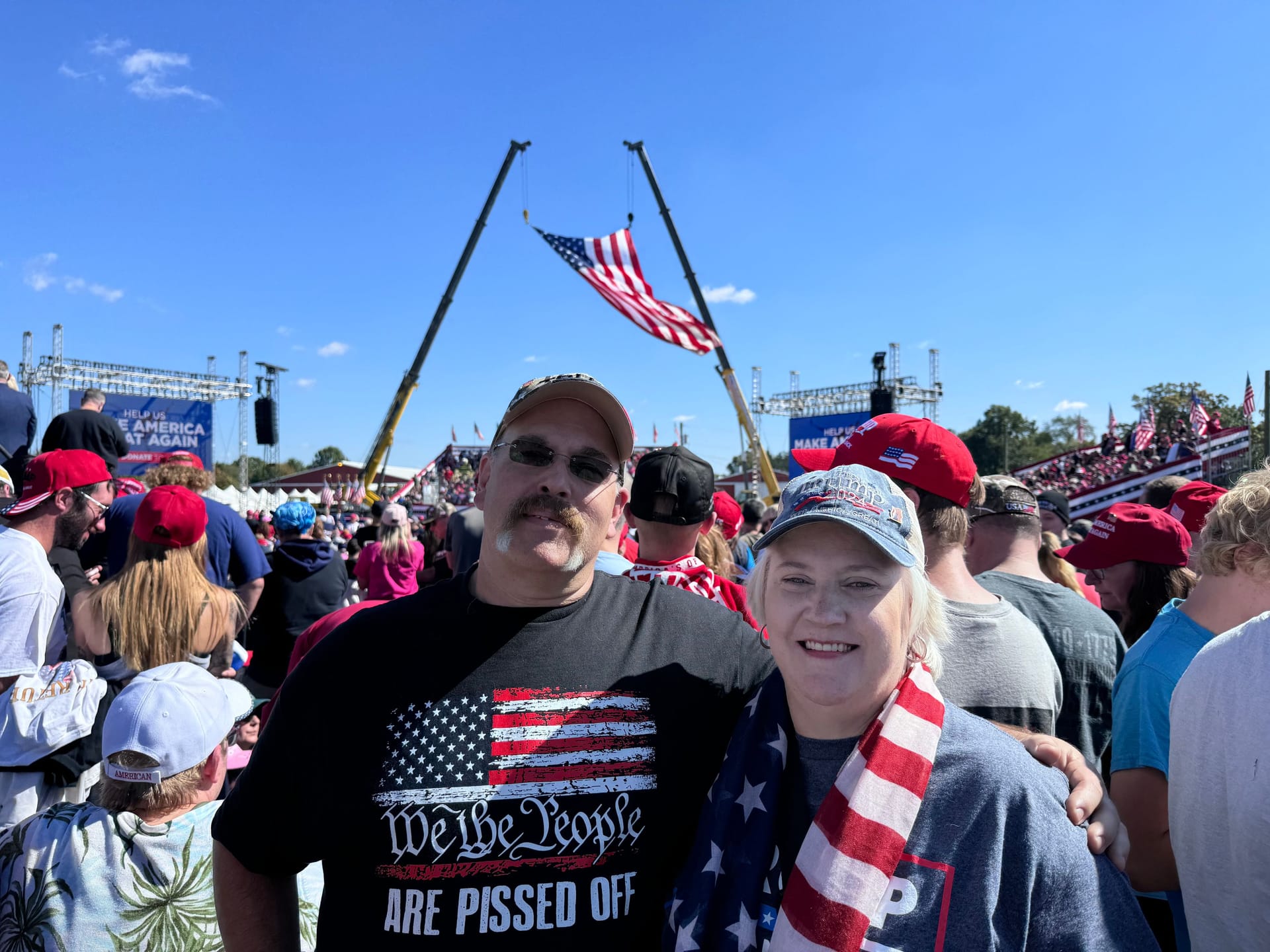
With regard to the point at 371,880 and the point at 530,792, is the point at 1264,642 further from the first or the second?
the point at 371,880

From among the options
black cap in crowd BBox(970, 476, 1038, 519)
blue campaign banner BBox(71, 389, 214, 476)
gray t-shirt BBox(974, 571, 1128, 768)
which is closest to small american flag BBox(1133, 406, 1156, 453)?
black cap in crowd BBox(970, 476, 1038, 519)

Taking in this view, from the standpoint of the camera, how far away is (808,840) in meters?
1.49

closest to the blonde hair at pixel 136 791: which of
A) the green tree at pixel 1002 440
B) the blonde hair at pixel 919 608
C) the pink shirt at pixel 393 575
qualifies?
the blonde hair at pixel 919 608

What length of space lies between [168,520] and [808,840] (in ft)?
10.8

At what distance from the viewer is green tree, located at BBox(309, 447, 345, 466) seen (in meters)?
108

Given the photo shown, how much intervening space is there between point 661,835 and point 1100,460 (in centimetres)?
4010

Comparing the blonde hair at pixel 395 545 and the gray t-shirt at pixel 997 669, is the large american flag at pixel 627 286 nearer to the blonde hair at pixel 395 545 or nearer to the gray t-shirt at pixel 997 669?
the blonde hair at pixel 395 545

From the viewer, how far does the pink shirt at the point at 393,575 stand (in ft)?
22.5

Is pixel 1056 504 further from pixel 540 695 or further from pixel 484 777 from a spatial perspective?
pixel 484 777

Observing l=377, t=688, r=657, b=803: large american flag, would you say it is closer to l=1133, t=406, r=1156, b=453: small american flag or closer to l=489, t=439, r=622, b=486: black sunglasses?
l=489, t=439, r=622, b=486: black sunglasses

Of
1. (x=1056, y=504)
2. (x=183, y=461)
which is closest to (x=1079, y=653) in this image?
(x=1056, y=504)

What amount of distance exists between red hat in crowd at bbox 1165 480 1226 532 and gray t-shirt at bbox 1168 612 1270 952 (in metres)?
3.17

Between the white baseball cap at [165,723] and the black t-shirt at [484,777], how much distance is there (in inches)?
21.3

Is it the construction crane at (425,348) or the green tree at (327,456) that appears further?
the green tree at (327,456)
